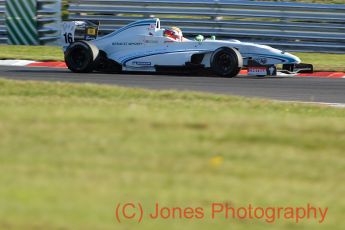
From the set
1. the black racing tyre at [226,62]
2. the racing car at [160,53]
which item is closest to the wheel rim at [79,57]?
the racing car at [160,53]

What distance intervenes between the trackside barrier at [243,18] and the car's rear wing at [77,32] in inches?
175

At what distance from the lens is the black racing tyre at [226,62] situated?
51.7 ft

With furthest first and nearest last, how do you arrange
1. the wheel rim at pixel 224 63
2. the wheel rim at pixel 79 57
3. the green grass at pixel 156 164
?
the wheel rim at pixel 79 57, the wheel rim at pixel 224 63, the green grass at pixel 156 164

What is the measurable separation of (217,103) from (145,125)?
335 centimetres

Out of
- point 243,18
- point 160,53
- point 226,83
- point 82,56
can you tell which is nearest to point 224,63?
point 226,83

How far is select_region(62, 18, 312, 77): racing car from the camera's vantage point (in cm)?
1598

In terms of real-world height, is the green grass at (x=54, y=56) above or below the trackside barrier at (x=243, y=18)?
below

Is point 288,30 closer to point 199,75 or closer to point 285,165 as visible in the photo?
point 199,75

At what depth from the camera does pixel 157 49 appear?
1656 centimetres

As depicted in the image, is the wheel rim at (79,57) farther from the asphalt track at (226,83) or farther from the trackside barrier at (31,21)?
the trackside barrier at (31,21)

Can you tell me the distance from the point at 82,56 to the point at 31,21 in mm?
5999

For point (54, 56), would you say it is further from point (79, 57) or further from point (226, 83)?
point (226, 83)

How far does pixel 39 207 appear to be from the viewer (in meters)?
5.71

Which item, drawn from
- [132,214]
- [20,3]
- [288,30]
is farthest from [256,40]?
[132,214]
